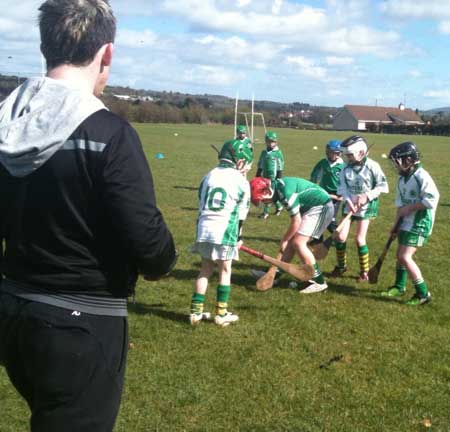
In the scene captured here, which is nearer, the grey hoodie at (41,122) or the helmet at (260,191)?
the grey hoodie at (41,122)

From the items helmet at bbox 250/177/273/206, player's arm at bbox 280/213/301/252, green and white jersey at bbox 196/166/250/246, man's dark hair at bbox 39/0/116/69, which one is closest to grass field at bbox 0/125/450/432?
player's arm at bbox 280/213/301/252

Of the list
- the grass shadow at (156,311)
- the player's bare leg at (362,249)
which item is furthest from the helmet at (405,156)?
the grass shadow at (156,311)

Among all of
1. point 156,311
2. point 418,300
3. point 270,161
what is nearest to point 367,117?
point 270,161

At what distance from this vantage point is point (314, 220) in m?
6.22

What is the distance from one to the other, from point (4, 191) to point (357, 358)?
144 inches

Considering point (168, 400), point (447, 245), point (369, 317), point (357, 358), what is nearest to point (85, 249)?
point (168, 400)

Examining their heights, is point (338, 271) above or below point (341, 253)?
below

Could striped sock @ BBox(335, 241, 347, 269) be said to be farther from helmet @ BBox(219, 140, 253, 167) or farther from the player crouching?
helmet @ BBox(219, 140, 253, 167)

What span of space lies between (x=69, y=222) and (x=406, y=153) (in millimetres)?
4622

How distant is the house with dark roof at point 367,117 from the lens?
314 ft

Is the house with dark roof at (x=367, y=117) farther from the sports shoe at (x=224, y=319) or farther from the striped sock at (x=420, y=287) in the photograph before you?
the sports shoe at (x=224, y=319)

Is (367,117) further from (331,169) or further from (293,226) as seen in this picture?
(293,226)

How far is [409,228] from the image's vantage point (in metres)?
5.87

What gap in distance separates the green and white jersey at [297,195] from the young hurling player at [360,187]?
2.35 feet
